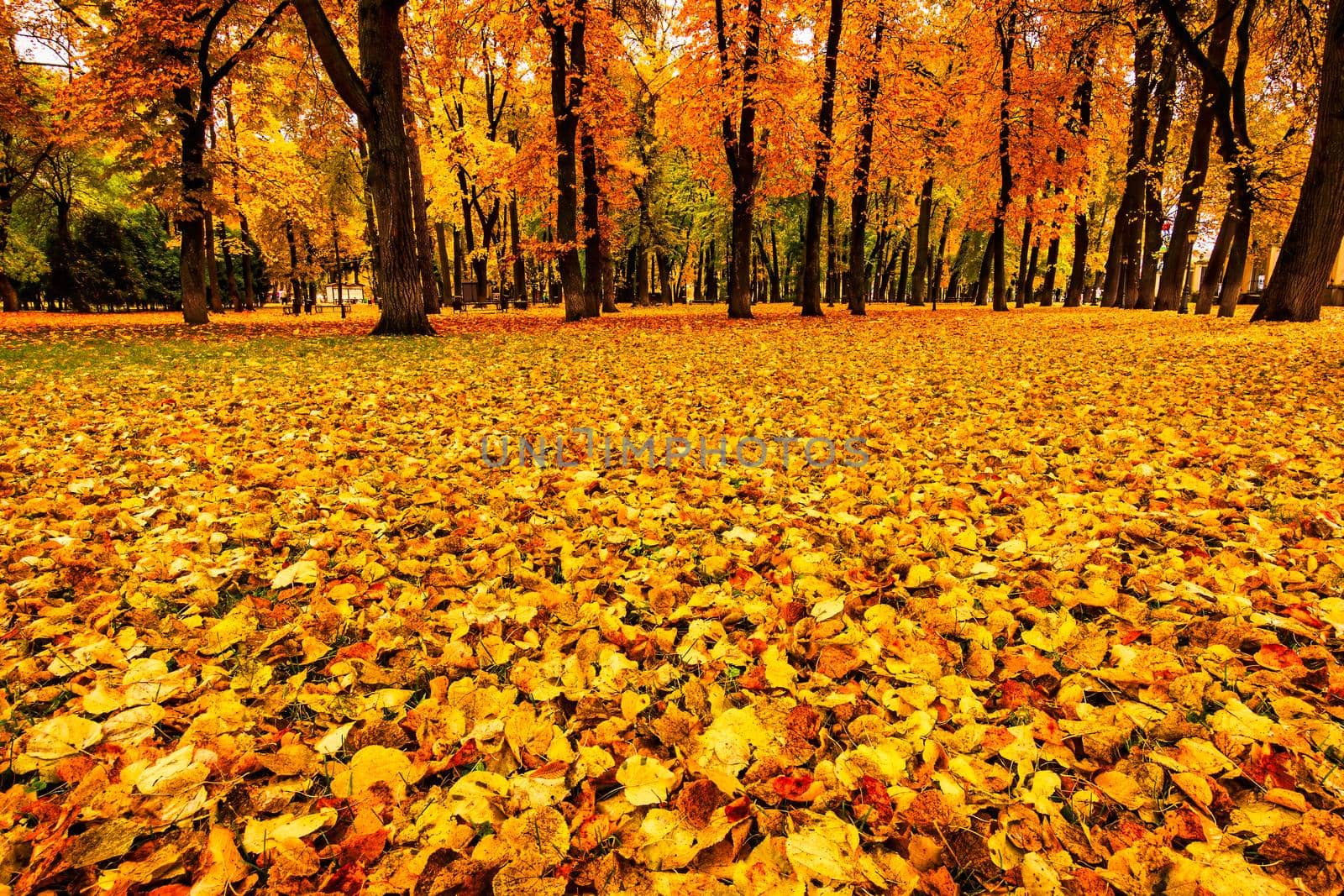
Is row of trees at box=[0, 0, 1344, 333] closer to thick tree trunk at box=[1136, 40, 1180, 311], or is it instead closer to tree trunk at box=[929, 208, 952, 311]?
thick tree trunk at box=[1136, 40, 1180, 311]

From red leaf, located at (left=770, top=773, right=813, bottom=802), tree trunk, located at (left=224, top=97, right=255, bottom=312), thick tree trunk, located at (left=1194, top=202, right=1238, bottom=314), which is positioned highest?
tree trunk, located at (left=224, top=97, right=255, bottom=312)

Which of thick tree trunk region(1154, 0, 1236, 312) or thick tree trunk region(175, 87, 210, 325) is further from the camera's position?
thick tree trunk region(175, 87, 210, 325)

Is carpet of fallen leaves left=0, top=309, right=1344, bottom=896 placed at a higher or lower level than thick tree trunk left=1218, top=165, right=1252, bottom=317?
lower

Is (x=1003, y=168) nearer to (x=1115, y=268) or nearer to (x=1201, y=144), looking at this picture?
(x=1201, y=144)

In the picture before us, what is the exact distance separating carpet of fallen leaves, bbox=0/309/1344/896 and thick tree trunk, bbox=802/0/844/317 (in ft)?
42.1

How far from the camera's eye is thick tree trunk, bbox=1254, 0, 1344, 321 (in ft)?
29.9

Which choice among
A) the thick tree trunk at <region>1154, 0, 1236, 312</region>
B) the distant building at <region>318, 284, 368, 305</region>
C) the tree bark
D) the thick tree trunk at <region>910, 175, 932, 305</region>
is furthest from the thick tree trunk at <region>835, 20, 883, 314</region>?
the distant building at <region>318, 284, 368, 305</region>

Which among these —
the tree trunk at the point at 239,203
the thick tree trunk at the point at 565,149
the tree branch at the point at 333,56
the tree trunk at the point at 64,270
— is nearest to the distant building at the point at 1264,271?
the thick tree trunk at the point at 565,149

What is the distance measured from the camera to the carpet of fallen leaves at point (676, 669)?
44.8 inches

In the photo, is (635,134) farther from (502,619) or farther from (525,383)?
(502,619)

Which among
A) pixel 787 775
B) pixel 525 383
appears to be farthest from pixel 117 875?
pixel 525 383

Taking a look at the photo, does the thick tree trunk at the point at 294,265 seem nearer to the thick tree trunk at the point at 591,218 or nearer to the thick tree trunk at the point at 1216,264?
the thick tree trunk at the point at 591,218

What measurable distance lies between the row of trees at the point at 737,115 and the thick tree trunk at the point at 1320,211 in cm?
3

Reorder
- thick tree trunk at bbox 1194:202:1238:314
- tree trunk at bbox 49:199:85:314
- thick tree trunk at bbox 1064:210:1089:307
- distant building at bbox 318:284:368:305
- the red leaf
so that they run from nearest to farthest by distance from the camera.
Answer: the red leaf
thick tree trunk at bbox 1194:202:1238:314
thick tree trunk at bbox 1064:210:1089:307
tree trunk at bbox 49:199:85:314
distant building at bbox 318:284:368:305
